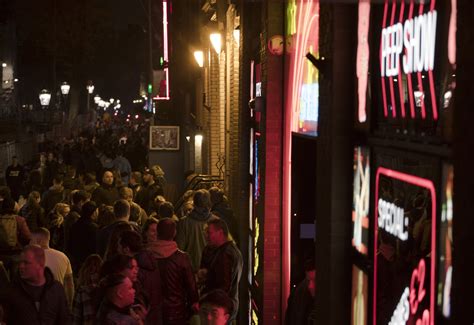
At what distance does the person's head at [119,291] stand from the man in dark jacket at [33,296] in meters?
1.31

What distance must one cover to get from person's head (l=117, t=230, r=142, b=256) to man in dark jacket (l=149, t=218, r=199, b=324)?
0.26 m

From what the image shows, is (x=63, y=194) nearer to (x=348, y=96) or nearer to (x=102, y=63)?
(x=348, y=96)

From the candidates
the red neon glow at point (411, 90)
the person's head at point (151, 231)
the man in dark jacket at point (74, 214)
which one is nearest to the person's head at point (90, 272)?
the person's head at point (151, 231)

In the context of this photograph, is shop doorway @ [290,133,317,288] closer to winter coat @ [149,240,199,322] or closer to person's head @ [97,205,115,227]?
winter coat @ [149,240,199,322]

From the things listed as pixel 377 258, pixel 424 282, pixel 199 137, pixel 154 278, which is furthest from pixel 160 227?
pixel 199 137

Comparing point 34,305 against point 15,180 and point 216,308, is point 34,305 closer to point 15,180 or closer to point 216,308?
point 216,308

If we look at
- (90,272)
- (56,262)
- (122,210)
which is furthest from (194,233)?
(90,272)

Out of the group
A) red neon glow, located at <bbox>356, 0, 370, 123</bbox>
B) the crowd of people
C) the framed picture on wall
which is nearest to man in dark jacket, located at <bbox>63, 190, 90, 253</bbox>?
the crowd of people

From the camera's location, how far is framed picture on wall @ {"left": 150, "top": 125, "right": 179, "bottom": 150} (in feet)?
91.4

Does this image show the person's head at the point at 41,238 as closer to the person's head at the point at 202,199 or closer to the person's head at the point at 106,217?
the person's head at the point at 106,217

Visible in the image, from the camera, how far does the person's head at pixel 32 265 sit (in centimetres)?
775

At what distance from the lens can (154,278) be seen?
27.7ft

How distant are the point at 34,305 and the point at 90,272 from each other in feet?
1.84

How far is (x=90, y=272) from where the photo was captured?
8.08 metres
